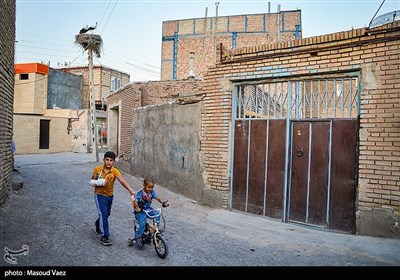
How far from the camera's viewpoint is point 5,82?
21.0ft

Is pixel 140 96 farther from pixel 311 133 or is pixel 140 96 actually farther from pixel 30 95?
pixel 30 95

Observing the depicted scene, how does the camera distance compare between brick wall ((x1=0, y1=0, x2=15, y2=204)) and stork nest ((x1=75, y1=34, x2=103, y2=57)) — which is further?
stork nest ((x1=75, y1=34, x2=103, y2=57))

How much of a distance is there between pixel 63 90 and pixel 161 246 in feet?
88.4

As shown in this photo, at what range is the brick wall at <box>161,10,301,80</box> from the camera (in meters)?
22.6

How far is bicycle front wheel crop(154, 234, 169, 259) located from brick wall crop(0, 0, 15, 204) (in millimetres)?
3783

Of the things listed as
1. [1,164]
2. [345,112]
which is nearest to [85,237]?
[1,164]

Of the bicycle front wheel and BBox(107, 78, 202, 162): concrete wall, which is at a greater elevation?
BBox(107, 78, 202, 162): concrete wall

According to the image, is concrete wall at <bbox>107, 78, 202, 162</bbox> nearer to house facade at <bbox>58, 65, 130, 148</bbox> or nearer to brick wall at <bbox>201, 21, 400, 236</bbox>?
brick wall at <bbox>201, 21, 400, 236</bbox>

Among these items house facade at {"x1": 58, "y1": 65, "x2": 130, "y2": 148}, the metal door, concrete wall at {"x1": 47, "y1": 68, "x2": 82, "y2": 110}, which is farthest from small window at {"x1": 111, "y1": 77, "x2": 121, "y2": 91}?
the metal door

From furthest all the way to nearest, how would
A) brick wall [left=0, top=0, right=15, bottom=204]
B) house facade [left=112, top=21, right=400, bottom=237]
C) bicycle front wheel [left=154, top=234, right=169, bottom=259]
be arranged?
brick wall [left=0, top=0, right=15, bottom=204] → house facade [left=112, top=21, right=400, bottom=237] → bicycle front wheel [left=154, top=234, right=169, bottom=259]

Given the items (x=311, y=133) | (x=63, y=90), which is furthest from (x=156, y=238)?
(x=63, y=90)

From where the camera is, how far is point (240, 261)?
394 cm
